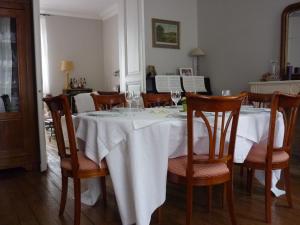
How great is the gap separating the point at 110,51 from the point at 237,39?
3641 mm

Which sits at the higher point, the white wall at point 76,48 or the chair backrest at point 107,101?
the white wall at point 76,48

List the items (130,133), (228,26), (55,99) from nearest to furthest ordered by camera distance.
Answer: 1. (130,133)
2. (55,99)
3. (228,26)

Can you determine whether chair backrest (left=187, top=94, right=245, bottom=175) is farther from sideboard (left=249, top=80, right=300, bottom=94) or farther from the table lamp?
the table lamp

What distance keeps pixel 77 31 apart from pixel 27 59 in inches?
181

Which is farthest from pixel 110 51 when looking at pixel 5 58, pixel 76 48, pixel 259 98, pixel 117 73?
pixel 259 98

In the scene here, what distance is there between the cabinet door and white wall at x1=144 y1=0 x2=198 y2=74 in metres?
2.35

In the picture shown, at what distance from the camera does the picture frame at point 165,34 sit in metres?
5.28

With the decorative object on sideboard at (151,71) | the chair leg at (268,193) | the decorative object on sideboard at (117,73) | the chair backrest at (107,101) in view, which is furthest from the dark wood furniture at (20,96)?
the decorative object on sideboard at (117,73)

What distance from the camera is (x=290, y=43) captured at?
4.09 m

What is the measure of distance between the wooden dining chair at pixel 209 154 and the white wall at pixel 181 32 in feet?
11.8

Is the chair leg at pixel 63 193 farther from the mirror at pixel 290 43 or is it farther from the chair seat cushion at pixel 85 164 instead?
the mirror at pixel 290 43

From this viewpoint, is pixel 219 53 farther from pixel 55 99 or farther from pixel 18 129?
pixel 55 99

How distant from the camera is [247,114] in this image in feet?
6.81

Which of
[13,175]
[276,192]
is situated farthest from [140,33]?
[276,192]
